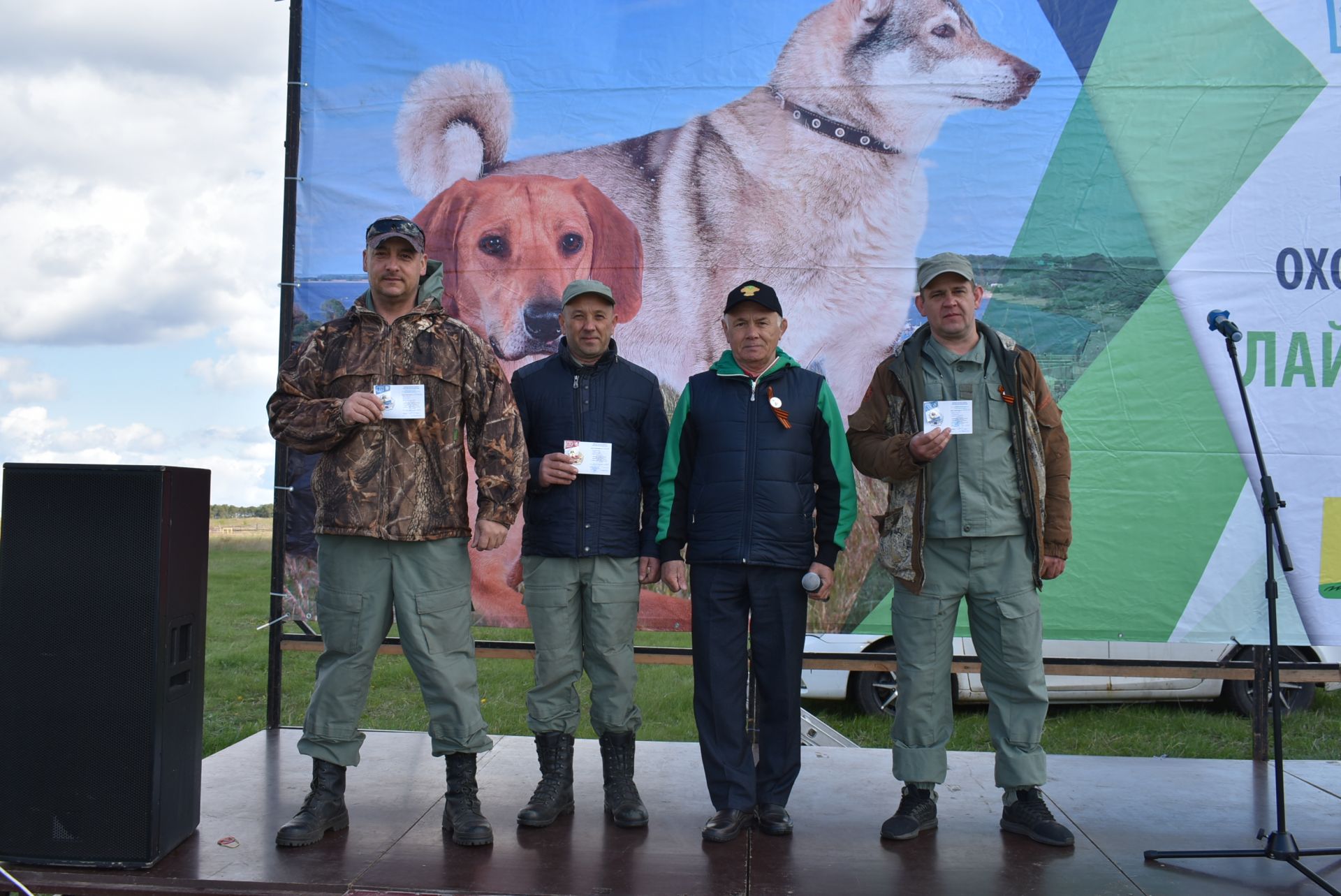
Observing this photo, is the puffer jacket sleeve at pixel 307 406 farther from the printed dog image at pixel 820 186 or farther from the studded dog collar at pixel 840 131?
the studded dog collar at pixel 840 131

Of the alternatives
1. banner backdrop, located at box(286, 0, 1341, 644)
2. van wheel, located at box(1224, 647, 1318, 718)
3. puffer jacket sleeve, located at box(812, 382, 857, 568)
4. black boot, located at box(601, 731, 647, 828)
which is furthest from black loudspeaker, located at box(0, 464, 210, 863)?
van wheel, located at box(1224, 647, 1318, 718)

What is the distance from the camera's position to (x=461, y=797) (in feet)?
10.4

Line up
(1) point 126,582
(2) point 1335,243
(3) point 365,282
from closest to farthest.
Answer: (1) point 126,582 → (2) point 1335,243 → (3) point 365,282

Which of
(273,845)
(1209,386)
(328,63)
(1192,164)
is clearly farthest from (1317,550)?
(328,63)

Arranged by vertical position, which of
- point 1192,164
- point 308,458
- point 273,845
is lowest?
point 273,845

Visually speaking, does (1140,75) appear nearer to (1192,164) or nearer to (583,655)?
(1192,164)

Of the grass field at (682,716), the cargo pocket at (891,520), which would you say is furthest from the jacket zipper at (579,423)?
the grass field at (682,716)

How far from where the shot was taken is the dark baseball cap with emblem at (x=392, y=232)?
3178 millimetres

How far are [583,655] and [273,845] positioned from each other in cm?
108

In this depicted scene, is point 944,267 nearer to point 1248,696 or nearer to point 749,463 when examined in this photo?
point 749,463

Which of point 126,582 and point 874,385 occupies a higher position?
point 874,385

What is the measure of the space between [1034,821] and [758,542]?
4.09 feet

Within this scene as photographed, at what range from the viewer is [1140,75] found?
13.8 ft

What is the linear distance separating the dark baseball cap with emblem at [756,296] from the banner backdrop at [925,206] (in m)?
1.01
